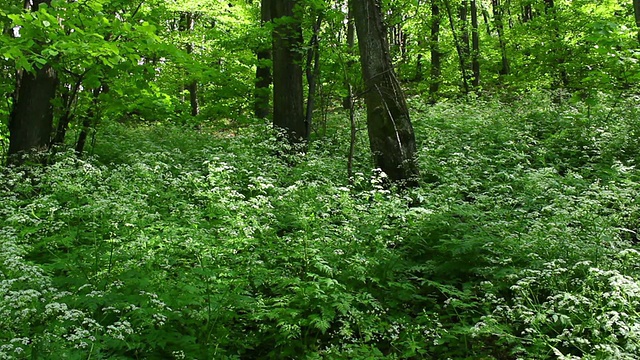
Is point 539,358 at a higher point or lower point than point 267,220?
lower

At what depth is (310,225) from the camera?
16.9 ft

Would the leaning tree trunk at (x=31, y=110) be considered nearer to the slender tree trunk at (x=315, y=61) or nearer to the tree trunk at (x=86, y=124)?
the tree trunk at (x=86, y=124)

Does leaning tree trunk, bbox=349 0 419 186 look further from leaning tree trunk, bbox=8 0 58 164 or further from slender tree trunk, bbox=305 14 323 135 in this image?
leaning tree trunk, bbox=8 0 58 164

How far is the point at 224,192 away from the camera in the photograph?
530 centimetres

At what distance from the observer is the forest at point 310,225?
Result: 339cm

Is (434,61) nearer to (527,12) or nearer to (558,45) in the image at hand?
(558,45)

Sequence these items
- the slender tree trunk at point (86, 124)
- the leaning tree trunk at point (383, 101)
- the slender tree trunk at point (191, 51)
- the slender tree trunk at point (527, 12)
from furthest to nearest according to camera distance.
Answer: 1. the slender tree trunk at point (527, 12)
2. the slender tree trunk at point (191, 51)
3. the slender tree trunk at point (86, 124)
4. the leaning tree trunk at point (383, 101)

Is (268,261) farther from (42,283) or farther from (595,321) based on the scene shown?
(595,321)

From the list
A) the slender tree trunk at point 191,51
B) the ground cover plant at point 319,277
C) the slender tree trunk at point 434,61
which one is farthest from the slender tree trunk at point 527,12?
the ground cover plant at point 319,277

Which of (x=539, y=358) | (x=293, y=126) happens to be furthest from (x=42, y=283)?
(x=293, y=126)

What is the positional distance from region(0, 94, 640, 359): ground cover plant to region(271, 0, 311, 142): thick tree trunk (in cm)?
424

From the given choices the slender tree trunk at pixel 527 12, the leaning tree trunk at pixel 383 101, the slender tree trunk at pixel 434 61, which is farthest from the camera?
the slender tree trunk at pixel 527 12

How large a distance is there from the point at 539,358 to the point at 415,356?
37.0 inches

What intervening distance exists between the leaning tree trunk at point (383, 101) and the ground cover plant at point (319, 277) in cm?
74
